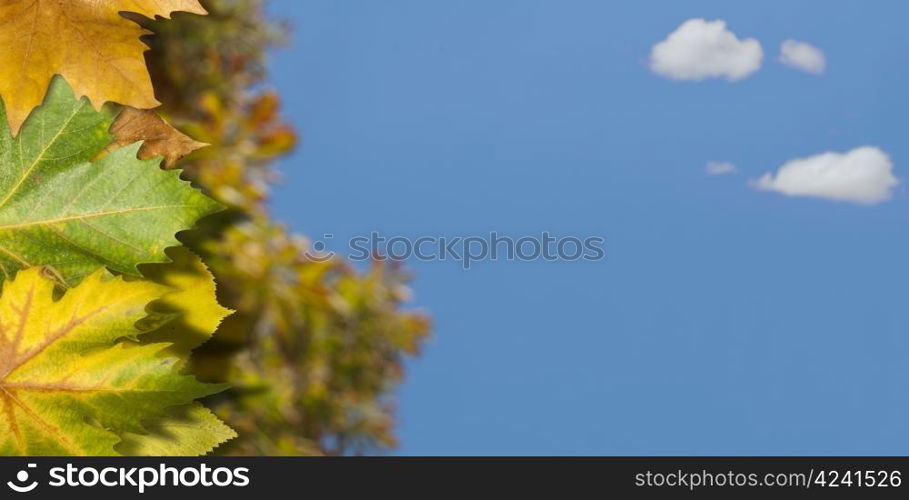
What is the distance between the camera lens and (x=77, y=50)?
41 cm

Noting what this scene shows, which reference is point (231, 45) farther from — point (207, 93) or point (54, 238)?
point (54, 238)

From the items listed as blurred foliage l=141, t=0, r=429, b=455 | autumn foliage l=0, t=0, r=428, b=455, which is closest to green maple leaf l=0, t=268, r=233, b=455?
autumn foliage l=0, t=0, r=428, b=455

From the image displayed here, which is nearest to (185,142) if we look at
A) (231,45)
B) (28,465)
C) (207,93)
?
(28,465)

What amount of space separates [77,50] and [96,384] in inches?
5.9

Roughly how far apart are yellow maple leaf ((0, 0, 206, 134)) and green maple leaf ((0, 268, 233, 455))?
8 cm

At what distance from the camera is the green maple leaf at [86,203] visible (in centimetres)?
36

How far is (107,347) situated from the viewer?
1.20 ft

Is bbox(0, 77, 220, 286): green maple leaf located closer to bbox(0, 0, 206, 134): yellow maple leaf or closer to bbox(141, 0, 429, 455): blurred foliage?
bbox(0, 0, 206, 134): yellow maple leaf

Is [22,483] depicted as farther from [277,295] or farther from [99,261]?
[277,295]

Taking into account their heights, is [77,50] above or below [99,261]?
above

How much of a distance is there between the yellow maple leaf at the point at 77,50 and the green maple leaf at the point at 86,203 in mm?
14

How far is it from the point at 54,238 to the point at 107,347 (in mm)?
47

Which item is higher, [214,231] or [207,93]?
[207,93]

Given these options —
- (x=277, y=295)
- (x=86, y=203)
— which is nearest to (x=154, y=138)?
(x=86, y=203)
